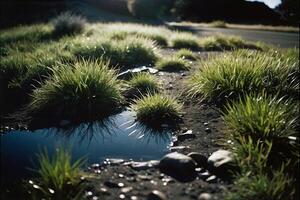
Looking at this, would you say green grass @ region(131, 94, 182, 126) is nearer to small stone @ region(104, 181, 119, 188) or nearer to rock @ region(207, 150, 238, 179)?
rock @ region(207, 150, 238, 179)

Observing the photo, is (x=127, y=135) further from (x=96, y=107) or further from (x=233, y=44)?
(x=233, y=44)

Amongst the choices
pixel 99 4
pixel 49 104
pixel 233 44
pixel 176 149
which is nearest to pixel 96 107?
pixel 49 104

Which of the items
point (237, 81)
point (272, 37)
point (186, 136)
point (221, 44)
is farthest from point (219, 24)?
point (186, 136)

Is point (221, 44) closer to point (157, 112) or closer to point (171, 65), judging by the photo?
point (171, 65)

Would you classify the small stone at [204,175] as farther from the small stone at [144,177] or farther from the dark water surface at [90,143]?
the dark water surface at [90,143]

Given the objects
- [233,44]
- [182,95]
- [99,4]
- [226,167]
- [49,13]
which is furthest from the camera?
[99,4]

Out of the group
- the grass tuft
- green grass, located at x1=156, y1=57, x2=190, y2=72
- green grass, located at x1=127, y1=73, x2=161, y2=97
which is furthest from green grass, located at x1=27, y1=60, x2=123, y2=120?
the grass tuft
